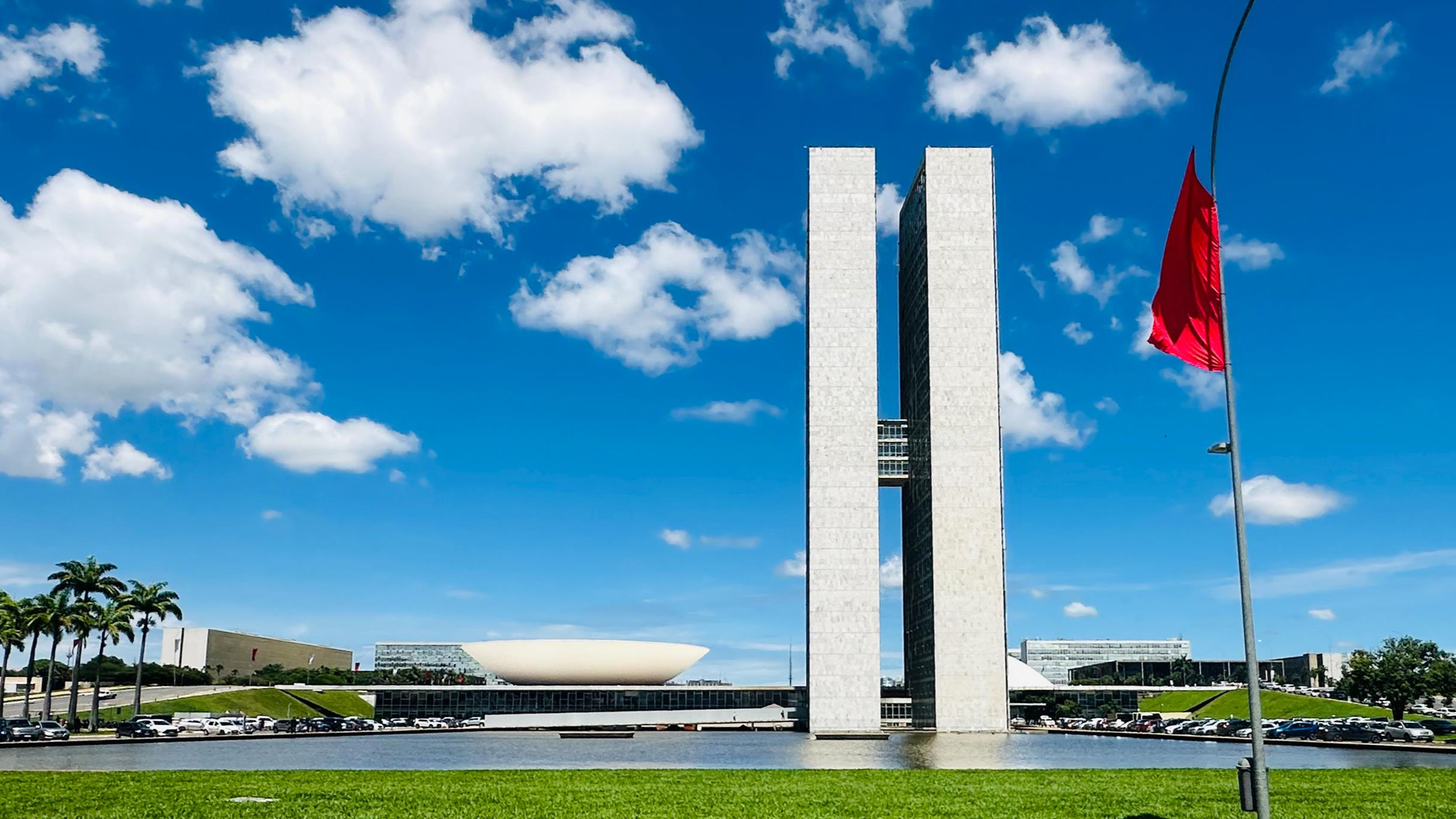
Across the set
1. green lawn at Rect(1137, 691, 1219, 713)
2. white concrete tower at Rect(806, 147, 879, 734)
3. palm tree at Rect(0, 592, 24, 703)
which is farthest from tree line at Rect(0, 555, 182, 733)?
green lawn at Rect(1137, 691, 1219, 713)

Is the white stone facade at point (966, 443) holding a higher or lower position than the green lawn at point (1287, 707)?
higher

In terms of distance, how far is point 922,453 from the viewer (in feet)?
294

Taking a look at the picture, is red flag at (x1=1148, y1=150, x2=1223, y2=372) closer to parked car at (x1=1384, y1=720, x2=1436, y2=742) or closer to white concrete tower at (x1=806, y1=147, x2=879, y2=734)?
parked car at (x1=1384, y1=720, x2=1436, y2=742)

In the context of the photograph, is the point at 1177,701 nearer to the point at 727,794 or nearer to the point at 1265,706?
the point at 1265,706

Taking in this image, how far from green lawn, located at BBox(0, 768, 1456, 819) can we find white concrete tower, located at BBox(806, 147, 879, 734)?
185 feet

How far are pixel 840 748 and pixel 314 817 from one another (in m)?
33.3

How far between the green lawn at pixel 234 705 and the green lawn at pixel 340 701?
2.35 m

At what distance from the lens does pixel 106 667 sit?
12962 centimetres

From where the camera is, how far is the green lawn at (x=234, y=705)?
91.7 metres

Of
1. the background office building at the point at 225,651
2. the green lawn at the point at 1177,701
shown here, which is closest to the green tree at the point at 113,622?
the background office building at the point at 225,651

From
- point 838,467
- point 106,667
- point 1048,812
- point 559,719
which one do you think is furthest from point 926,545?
point 106,667

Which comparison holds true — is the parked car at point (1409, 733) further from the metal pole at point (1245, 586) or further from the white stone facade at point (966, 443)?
the metal pole at point (1245, 586)

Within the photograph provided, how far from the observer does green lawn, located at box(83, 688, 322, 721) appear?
91688 mm

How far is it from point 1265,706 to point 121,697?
10026cm
